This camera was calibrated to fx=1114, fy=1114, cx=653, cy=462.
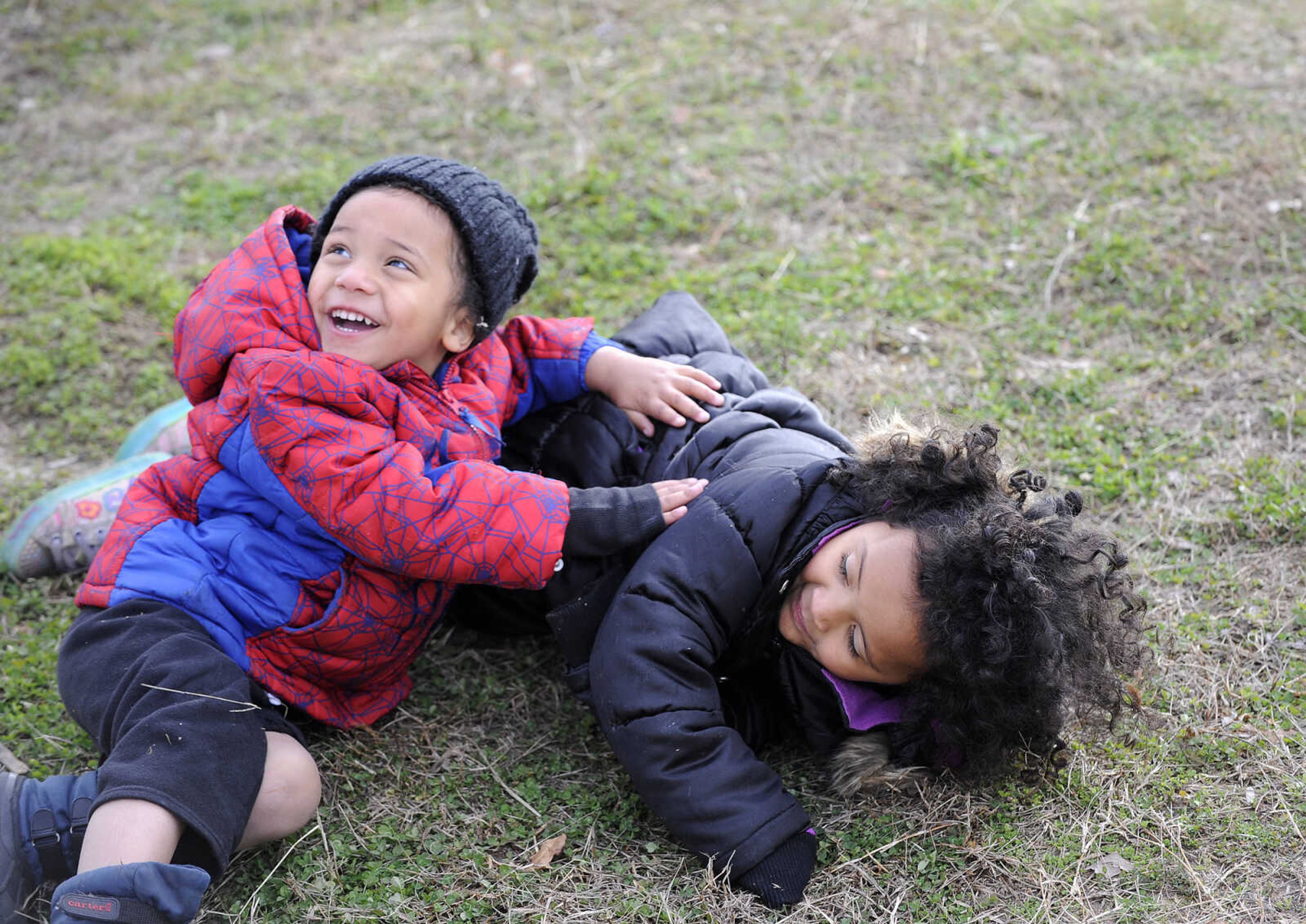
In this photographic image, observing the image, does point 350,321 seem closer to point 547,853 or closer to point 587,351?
point 587,351

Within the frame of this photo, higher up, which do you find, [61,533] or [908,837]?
[61,533]

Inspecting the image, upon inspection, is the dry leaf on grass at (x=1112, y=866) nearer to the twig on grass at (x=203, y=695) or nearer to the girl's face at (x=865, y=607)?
the girl's face at (x=865, y=607)

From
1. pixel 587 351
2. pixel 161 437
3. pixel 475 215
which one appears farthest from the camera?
pixel 161 437

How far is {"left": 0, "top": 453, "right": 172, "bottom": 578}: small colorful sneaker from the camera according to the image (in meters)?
3.51

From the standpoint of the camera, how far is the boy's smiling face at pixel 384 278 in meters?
2.90

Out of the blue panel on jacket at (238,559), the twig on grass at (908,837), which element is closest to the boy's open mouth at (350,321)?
the blue panel on jacket at (238,559)

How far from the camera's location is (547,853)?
9.16ft

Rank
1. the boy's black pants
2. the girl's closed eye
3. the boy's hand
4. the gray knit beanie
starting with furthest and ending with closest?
the boy's hand, the gray knit beanie, the girl's closed eye, the boy's black pants

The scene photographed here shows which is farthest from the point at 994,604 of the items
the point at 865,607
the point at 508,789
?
the point at 508,789

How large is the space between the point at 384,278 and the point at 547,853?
1538mm

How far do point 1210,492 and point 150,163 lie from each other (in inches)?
199

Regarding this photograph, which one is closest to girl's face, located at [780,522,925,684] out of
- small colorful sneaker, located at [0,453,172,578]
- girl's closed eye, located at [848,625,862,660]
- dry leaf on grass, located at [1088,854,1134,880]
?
girl's closed eye, located at [848,625,862,660]

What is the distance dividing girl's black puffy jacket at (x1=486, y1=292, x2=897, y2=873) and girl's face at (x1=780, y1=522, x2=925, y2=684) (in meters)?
0.06

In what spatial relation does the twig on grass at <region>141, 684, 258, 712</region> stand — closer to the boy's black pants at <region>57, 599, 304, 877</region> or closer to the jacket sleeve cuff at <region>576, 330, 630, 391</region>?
the boy's black pants at <region>57, 599, 304, 877</region>
